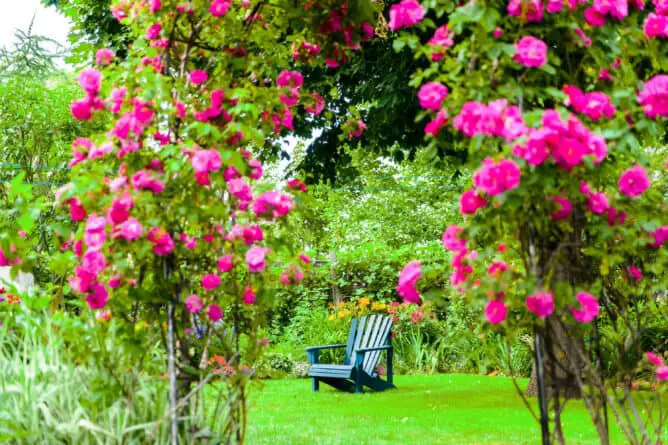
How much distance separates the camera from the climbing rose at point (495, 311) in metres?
2.55

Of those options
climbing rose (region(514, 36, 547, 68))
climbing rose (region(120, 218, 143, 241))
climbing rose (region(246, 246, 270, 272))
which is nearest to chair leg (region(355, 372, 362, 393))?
climbing rose (region(246, 246, 270, 272))

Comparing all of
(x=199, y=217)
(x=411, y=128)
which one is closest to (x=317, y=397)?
(x=411, y=128)

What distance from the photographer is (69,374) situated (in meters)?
3.50

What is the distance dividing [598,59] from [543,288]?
788 mm

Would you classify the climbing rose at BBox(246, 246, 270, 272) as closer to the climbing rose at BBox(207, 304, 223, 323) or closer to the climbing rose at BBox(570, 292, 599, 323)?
the climbing rose at BBox(207, 304, 223, 323)

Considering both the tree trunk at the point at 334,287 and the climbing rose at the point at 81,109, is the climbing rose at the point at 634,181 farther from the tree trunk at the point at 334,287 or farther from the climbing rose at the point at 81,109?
the tree trunk at the point at 334,287

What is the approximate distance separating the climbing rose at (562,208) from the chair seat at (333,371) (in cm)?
574

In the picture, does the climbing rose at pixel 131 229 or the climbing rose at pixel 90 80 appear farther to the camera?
the climbing rose at pixel 90 80

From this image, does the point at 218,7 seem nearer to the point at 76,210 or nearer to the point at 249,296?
the point at 76,210

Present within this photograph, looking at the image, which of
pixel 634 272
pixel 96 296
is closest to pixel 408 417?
pixel 634 272

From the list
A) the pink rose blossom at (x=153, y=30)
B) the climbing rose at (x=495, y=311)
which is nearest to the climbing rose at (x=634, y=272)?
the climbing rose at (x=495, y=311)

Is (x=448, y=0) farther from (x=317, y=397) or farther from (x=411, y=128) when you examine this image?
(x=317, y=397)

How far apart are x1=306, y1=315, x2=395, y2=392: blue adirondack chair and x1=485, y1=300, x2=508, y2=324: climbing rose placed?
18.6ft

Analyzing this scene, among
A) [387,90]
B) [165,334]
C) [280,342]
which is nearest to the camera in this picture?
[165,334]
